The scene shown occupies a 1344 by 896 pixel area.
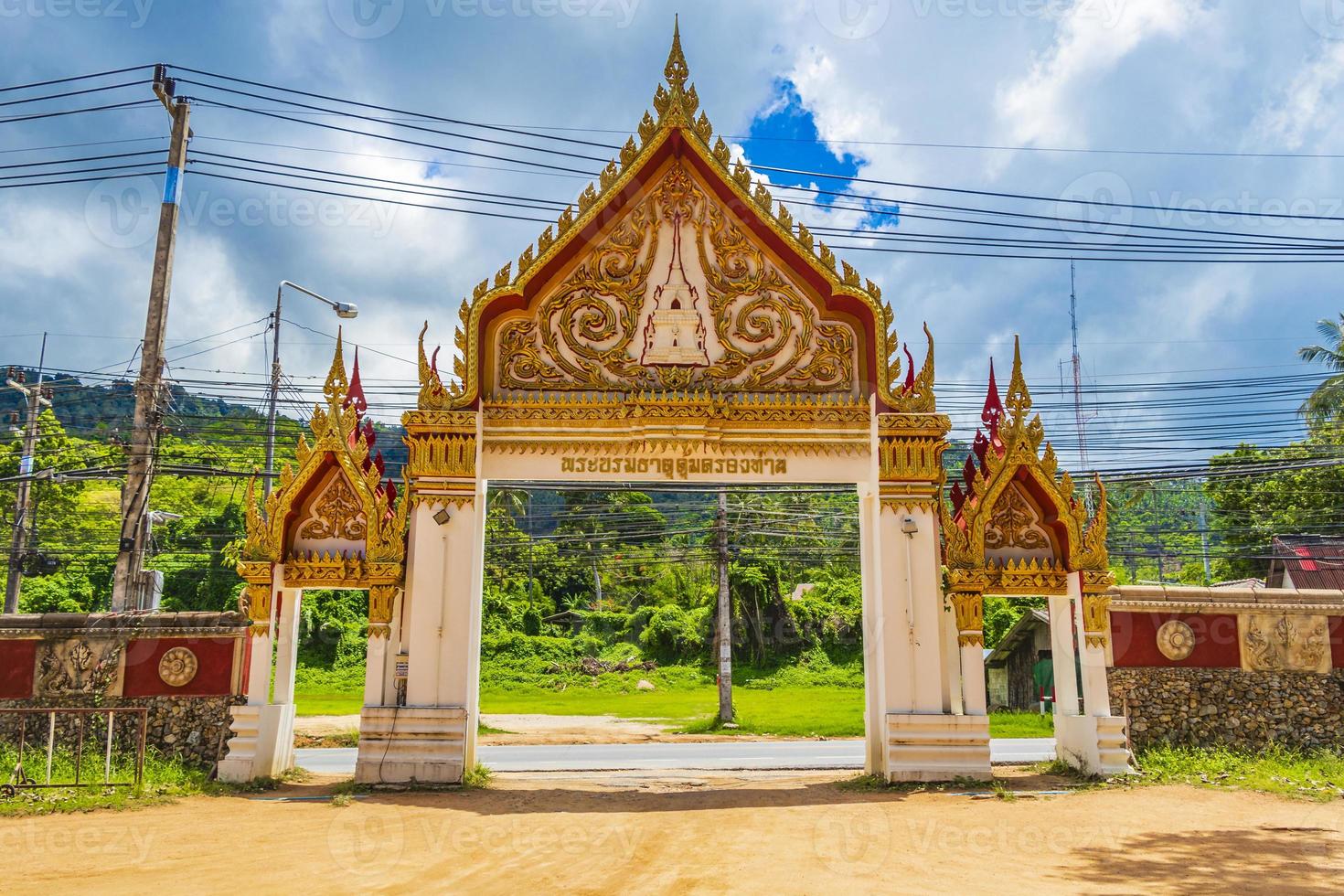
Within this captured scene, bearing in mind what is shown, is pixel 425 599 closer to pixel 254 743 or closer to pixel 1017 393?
pixel 254 743

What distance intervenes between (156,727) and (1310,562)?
A: 31616 mm

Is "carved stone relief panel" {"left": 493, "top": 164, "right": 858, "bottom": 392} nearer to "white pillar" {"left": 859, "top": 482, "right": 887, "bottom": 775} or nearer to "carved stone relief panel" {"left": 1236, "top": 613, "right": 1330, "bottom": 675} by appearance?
"white pillar" {"left": 859, "top": 482, "right": 887, "bottom": 775}

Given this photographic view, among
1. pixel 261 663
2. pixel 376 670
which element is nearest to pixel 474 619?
pixel 376 670

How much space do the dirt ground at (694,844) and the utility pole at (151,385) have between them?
5762 millimetres

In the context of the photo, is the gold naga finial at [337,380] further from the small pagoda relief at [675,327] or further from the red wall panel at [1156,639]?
the red wall panel at [1156,639]

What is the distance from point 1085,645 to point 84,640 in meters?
12.8

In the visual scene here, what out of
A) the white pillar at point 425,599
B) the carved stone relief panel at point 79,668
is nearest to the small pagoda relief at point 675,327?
the white pillar at point 425,599

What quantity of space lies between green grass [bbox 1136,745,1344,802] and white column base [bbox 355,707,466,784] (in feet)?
27.1

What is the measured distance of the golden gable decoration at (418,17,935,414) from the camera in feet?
42.1

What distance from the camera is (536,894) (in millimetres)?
6379

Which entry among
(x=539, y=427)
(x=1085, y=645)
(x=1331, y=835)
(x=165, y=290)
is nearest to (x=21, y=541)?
(x=165, y=290)

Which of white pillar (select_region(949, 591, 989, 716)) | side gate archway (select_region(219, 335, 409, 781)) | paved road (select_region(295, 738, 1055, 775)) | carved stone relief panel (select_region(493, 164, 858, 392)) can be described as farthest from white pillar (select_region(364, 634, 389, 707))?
white pillar (select_region(949, 591, 989, 716))

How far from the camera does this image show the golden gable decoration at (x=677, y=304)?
42.1ft

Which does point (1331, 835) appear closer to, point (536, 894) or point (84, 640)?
point (536, 894)
